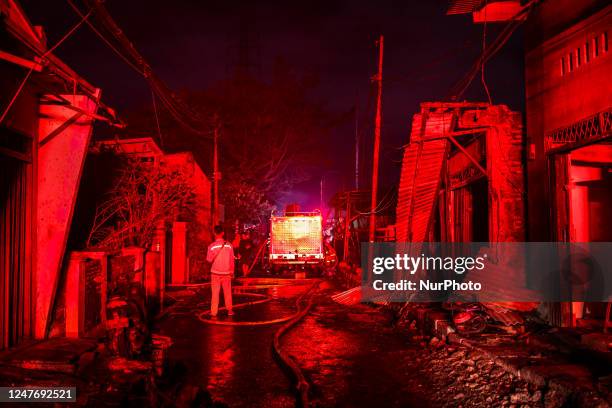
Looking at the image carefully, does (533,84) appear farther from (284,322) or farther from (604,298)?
(284,322)

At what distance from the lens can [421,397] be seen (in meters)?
5.87

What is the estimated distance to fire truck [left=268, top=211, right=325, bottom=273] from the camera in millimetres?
21844

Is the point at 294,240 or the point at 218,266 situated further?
the point at 294,240

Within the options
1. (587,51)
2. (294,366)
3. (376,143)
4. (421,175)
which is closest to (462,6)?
(587,51)

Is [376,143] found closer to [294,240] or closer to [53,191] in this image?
[294,240]

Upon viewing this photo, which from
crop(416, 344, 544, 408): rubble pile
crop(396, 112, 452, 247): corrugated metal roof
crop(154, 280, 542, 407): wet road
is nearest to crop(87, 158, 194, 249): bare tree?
crop(154, 280, 542, 407): wet road

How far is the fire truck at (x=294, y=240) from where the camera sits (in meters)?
21.8

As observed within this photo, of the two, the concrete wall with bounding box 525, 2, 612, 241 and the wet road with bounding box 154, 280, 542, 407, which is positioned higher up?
the concrete wall with bounding box 525, 2, 612, 241

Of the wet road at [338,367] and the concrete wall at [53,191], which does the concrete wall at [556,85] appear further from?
the concrete wall at [53,191]

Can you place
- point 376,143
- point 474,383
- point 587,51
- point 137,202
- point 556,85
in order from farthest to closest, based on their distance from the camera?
1. point 376,143
2. point 137,202
3. point 556,85
4. point 587,51
5. point 474,383

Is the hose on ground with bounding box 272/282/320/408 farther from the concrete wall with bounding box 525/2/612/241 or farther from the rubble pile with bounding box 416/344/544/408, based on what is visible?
the concrete wall with bounding box 525/2/612/241

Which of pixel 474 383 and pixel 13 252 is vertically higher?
pixel 13 252

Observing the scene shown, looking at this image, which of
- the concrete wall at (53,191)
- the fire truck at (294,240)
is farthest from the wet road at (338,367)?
the fire truck at (294,240)

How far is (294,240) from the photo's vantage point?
869 inches
